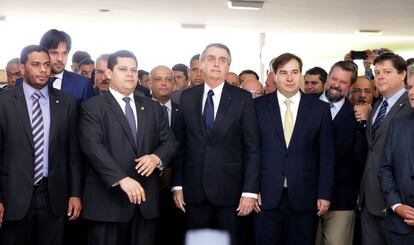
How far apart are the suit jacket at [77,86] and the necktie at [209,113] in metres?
1.02

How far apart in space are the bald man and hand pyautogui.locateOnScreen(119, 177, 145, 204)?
1.16 meters

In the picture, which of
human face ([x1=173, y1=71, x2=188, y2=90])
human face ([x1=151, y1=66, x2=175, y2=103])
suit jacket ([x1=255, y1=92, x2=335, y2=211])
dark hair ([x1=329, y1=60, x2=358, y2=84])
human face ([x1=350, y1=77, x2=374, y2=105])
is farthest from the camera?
human face ([x1=173, y1=71, x2=188, y2=90])

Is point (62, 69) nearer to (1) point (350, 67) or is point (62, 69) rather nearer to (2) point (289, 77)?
(2) point (289, 77)

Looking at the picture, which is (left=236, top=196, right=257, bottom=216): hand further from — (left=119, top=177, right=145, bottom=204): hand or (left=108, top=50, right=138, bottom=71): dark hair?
(left=108, top=50, right=138, bottom=71): dark hair

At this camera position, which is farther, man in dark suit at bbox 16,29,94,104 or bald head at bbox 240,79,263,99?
bald head at bbox 240,79,263,99

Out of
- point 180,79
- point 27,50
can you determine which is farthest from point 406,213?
point 180,79

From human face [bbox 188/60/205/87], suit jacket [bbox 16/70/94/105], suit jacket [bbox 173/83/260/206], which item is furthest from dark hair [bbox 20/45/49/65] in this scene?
human face [bbox 188/60/205/87]

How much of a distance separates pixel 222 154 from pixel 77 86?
1.32 meters

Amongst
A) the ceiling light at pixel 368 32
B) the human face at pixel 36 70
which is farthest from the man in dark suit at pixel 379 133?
the ceiling light at pixel 368 32

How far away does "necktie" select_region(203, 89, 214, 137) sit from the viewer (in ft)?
11.5

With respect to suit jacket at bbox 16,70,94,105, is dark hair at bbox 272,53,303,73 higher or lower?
higher

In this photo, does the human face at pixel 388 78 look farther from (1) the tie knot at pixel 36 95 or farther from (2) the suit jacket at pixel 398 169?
(1) the tie knot at pixel 36 95

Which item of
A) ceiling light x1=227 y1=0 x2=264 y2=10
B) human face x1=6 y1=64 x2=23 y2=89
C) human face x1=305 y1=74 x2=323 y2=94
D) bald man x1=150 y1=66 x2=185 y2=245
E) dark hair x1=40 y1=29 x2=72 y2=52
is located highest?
ceiling light x1=227 y1=0 x2=264 y2=10

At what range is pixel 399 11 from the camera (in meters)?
10.2
